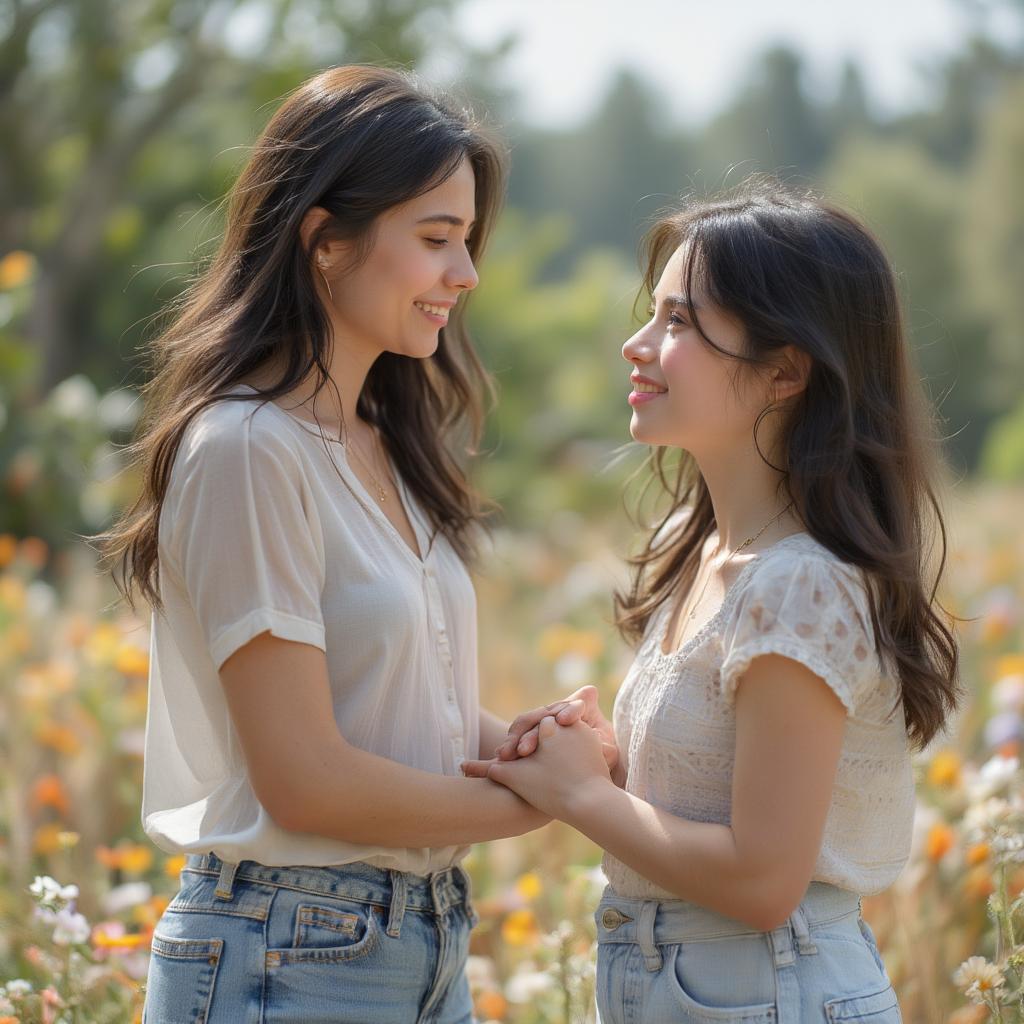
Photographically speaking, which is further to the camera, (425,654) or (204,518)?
(425,654)

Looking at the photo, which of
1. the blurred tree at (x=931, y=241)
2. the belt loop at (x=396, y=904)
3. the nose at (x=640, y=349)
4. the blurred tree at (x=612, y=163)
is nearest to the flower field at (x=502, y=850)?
the belt loop at (x=396, y=904)

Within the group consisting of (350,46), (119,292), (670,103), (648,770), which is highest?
(670,103)

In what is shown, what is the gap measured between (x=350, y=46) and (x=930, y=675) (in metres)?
9.32

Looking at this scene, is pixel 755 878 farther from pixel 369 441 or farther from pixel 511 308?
pixel 511 308

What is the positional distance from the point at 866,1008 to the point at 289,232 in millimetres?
1410

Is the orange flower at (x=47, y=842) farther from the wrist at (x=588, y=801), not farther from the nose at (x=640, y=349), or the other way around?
the nose at (x=640, y=349)

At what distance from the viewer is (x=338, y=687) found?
1.84m

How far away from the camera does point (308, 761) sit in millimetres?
1691

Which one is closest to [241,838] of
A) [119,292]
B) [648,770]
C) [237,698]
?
[237,698]

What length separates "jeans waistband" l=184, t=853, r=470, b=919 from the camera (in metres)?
1.79

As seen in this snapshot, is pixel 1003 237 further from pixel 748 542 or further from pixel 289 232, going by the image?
pixel 289 232

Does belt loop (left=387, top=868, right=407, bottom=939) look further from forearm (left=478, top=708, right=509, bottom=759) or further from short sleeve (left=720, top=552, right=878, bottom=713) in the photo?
short sleeve (left=720, top=552, right=878, bottom=713)

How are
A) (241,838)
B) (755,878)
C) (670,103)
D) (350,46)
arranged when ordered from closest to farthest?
(755,878)
(241,838)
(350,46)
(670,103)

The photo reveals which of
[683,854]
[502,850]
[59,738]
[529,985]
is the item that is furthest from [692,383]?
[59,738]
